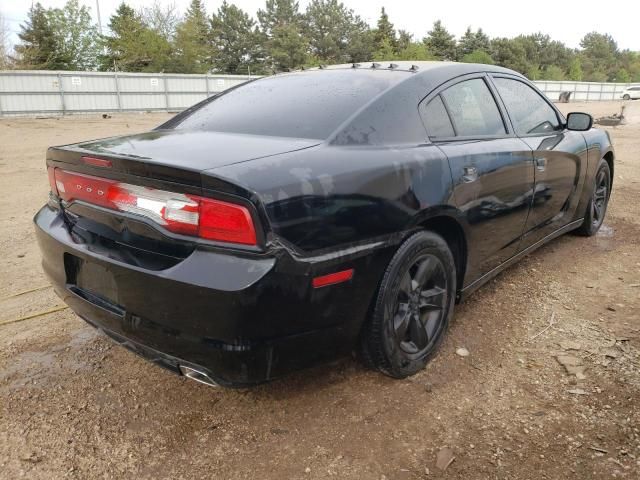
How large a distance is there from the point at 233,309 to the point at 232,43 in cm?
5722

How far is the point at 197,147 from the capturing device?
217 cm

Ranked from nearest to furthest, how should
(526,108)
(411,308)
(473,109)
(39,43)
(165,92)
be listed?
(411,308)
(473,109)
(526,108)
(165,92)
(39,43)

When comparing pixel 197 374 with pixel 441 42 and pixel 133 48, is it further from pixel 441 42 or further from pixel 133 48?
pixel 441 42

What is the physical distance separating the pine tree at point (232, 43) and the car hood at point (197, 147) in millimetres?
54332

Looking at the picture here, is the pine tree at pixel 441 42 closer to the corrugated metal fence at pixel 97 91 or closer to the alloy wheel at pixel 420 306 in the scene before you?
the corrugated metal fence at pixel 97 91

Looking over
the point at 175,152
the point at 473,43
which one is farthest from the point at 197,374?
the point at 473,43

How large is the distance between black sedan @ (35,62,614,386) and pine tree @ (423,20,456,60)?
198 feet

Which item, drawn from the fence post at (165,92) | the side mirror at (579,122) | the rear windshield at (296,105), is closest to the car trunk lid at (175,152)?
the rear windshield at (296,105)

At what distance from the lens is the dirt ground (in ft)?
6.56

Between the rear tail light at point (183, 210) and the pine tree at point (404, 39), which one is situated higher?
the pine tree at point (404, 39)

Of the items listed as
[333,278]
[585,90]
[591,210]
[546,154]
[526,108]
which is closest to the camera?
[333,278]

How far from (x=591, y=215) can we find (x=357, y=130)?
3.24 m

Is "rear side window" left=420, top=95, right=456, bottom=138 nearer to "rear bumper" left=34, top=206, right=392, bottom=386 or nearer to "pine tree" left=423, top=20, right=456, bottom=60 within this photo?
"rear bumper" left=34, top=206, right=392, bottom=386

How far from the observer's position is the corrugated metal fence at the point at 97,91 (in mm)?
20969
